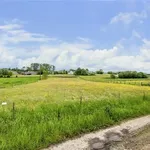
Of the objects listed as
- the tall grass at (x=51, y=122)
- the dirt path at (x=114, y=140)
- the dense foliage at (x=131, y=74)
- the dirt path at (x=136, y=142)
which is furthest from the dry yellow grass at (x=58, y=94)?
the dense foliage at (x=131, y=74)

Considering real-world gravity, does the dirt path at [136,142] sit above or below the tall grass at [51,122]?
below

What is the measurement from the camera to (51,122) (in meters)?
10.8

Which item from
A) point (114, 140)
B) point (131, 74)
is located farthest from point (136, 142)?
point (131, 74)

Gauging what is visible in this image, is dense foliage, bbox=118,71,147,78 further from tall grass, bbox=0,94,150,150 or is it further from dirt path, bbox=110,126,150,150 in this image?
dirt path, bbox=110,126,150,150

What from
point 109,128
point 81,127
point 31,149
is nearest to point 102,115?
point 109,128

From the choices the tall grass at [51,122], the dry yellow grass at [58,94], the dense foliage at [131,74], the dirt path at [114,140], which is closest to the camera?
the tall grass at [51,122]

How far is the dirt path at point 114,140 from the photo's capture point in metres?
9.23

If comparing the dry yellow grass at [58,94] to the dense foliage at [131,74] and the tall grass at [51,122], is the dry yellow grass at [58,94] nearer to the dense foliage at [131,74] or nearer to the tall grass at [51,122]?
the tall grass at [51,122]

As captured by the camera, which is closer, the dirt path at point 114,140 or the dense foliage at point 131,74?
the dirt path at point 114,140

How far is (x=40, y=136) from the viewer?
9.50 m

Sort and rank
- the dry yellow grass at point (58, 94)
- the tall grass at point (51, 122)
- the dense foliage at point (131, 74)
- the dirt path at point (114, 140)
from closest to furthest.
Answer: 1. the tall grass at point (51, 122)
2. the dirt path at point (114, 140)
3. the dry yellow grass at point (58, 94)
4. the dense foliage at point (131, 74)

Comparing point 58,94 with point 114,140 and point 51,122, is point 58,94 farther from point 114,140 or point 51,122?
point 114,140

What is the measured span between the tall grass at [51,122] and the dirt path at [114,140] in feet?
1.65

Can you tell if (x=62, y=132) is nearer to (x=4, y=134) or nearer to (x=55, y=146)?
(x=55, y=146)
